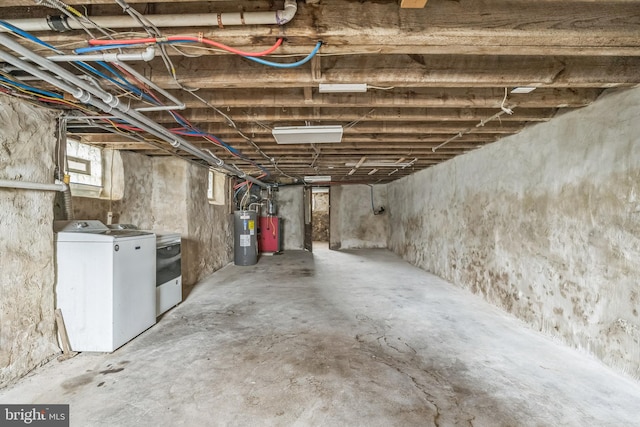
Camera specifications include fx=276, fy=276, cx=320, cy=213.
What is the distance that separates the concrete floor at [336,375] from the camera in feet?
4.98

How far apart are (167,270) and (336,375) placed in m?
2.13

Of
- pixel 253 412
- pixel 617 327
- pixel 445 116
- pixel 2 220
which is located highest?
pixel 445 116

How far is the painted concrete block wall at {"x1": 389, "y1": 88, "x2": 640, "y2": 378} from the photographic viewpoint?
1898 millimetres

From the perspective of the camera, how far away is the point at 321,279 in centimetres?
452

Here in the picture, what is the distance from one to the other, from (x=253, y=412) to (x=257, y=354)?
614 mm

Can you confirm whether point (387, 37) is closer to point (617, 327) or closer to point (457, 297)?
point (617, 327)

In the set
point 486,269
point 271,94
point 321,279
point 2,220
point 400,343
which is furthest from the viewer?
point 321,279

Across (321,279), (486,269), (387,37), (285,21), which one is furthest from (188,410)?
(486,269)

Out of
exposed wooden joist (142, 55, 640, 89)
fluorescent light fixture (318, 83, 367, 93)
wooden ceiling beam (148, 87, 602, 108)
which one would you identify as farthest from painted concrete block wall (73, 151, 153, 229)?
fluorescent light fixture (318, 83, 367, 93)

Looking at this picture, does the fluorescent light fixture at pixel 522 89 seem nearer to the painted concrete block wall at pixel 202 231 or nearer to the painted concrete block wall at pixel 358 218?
the painted concrete block wall at pixel 202 231

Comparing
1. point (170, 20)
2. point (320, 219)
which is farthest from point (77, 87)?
point (320, 219)

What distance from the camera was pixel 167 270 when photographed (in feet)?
9.73

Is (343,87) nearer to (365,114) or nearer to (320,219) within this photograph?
(365,114)

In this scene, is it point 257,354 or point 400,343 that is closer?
point 257,354
